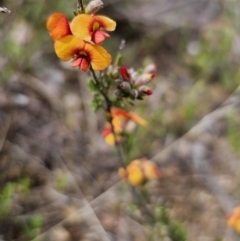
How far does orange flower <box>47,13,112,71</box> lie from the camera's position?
1399mm

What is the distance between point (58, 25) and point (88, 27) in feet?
0.30

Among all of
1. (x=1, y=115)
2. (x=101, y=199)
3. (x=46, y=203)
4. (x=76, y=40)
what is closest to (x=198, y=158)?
(x=101, y=199)

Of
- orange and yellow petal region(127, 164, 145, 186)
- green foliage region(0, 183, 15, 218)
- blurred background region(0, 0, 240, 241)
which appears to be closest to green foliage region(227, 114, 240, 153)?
blurred background region(0, 0, 240, 241)

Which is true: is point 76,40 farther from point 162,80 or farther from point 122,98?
point 162,80

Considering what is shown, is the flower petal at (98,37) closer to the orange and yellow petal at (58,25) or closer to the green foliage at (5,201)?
the orange and yellow petal at (58,25)

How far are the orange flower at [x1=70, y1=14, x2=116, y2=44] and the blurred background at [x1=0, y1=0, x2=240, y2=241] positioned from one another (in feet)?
3.92

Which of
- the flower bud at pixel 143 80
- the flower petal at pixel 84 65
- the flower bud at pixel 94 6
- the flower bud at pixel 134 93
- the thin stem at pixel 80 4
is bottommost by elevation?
the flower bud at pixel 134 93

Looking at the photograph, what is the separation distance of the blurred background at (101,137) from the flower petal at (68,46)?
1100 mm

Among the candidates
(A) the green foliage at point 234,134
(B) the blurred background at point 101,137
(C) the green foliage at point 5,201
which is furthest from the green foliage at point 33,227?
(A) the green foliage at point 234,134

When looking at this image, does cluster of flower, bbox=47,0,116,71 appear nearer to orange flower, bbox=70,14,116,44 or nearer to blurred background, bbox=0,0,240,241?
orange flower, bbox=70,14,116,44

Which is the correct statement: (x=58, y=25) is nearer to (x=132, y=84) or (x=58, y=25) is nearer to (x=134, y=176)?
(x=132, y=84)

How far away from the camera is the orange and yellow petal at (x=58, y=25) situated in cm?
139

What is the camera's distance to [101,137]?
305 cm

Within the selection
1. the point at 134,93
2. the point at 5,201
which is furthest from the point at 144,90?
the point at 5,201
